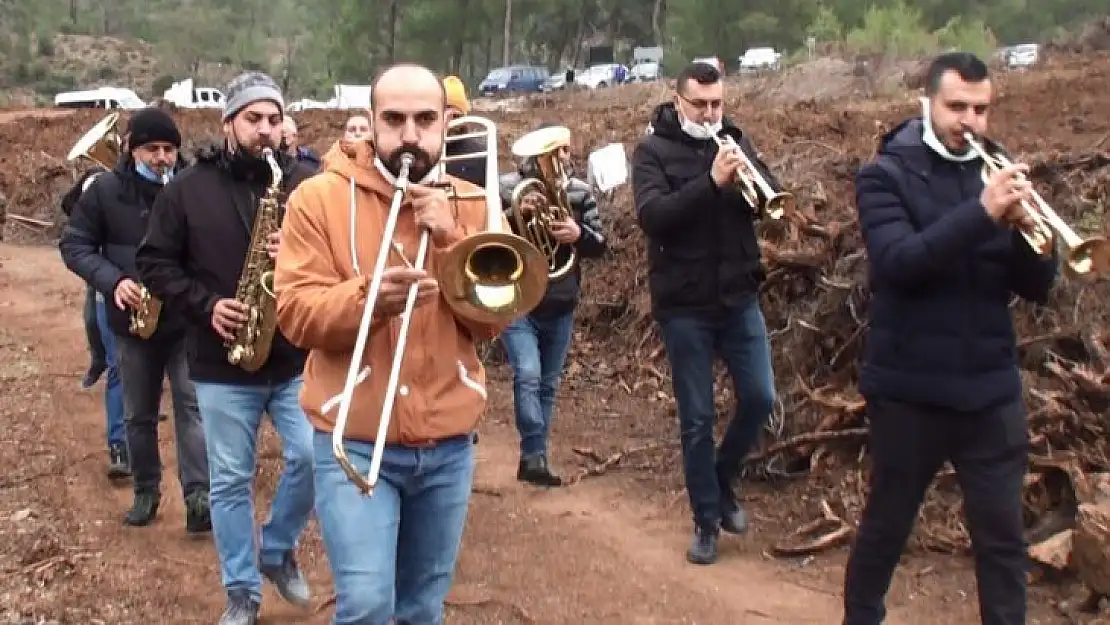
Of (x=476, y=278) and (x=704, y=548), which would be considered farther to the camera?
(x=704, y=548)

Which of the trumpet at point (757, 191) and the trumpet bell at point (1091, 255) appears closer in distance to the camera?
the trumpet bell at point (1091, 255)

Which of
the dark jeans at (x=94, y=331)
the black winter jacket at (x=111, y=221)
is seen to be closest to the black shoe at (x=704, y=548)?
the black winter jacket at (x=111, y=221)

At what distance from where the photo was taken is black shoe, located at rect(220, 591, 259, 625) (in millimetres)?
4660

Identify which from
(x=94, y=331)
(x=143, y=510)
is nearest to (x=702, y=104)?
(x=143, y=510)

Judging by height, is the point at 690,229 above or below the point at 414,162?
below

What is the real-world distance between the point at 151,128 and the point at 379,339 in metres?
3.16

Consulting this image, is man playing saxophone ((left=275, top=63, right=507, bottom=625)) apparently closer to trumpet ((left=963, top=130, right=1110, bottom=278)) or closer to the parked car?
trumpet ((left=963, top=130, right=1110, bottom=278))

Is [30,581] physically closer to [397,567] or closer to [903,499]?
[397,567]

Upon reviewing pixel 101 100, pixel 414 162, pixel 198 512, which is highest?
pixel 414 162

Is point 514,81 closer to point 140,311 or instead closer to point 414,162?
point 140,311

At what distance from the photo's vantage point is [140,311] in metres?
5.68

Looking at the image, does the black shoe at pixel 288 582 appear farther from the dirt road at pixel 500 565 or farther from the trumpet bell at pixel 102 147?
the trumpet bell at pixel 102 147

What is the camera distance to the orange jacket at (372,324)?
316cm

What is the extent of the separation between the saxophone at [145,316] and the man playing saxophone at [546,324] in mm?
1691
